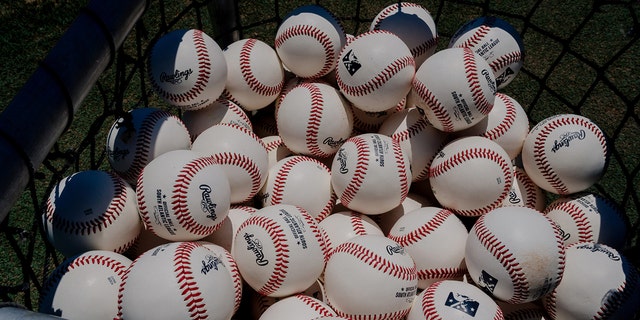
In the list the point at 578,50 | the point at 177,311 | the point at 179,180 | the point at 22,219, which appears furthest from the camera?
the point at 578,50

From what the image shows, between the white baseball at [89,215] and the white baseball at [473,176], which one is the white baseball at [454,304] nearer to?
the white baseball at [473,176]

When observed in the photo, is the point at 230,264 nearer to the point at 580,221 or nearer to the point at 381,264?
the point at 381,264

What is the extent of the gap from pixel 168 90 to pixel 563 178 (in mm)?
1966

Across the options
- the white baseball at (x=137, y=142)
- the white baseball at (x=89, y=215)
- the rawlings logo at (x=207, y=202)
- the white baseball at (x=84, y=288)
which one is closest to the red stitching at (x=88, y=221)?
the white baseball at (x=89, y=215)

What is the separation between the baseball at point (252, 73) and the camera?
3.06 metres

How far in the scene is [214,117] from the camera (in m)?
3.05

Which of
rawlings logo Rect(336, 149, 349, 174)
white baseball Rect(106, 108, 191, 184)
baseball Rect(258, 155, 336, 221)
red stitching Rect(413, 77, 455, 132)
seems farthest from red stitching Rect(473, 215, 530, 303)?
white baseball Rect(106, 108, 191, 184)

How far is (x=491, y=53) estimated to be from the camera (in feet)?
9.73

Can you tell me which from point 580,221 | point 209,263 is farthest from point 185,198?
point 580,221

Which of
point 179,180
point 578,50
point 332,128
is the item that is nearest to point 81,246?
point 179,180

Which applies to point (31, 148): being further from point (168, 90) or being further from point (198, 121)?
point (198, 121)

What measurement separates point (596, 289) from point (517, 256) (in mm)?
390

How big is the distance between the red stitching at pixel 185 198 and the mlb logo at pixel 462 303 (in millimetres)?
1058

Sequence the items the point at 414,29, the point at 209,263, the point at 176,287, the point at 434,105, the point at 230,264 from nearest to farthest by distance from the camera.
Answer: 1. the point at 176,287
2. the point at 209,263
3. the point at 230,264
4. the point at 434,105
5. the point at 414,29
